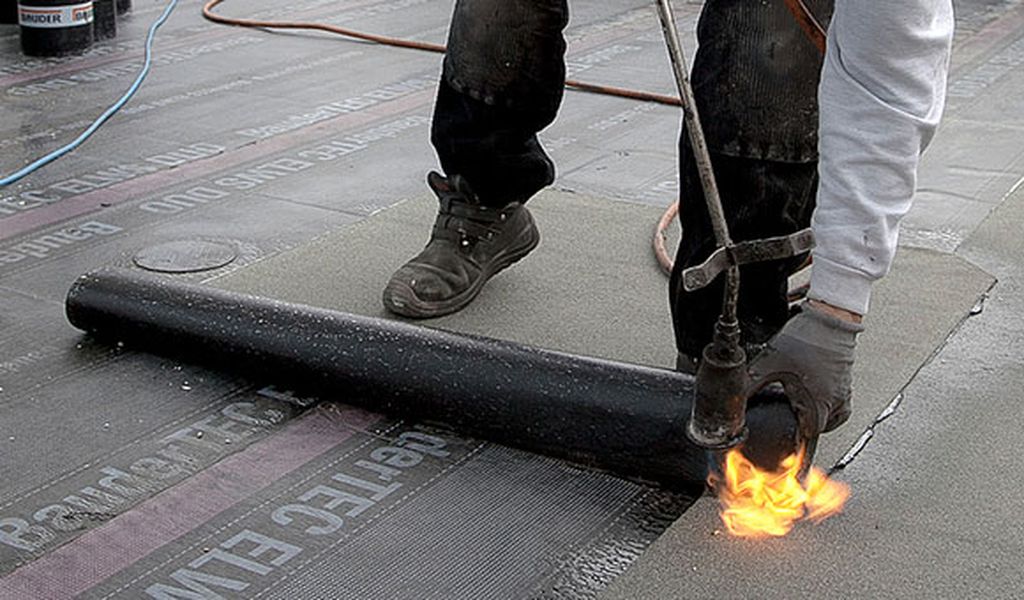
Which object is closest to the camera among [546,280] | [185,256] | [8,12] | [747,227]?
[747,227]

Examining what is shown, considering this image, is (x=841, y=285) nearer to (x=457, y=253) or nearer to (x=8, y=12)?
(x=457, y=253)

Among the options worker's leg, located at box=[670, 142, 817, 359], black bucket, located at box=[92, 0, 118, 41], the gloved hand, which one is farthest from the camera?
black bucket, located at box=[92, 0, 118, 41]

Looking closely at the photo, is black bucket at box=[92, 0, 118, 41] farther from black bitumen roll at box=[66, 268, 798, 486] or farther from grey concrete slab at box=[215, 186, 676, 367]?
black bitumen roll at box=[66, 268, 798, 486]

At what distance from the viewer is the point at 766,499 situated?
5.62 ft

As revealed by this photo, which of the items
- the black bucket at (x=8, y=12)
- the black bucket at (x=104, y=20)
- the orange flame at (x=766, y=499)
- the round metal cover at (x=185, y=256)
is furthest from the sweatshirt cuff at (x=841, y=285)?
the black bucket at (x=8, y=12)

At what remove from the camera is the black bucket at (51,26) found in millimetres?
4367

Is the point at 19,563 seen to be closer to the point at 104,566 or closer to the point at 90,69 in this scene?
the point at 104,566

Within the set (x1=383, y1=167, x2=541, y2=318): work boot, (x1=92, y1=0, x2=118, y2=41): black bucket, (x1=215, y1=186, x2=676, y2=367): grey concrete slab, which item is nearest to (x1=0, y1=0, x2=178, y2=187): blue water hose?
(x1=92, y1=0, x2=118, y2=41): black bucket

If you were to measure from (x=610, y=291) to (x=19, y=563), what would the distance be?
3.88 ft

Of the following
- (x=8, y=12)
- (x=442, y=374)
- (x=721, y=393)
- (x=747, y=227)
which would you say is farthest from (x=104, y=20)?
(x=721, y=393)

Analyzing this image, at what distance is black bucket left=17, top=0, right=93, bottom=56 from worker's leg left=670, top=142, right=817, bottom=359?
3.13 m

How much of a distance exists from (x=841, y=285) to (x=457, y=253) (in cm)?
102

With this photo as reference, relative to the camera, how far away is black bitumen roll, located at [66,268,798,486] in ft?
5.79

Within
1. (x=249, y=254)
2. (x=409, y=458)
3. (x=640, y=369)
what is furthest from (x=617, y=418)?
(x=249, y=254)
